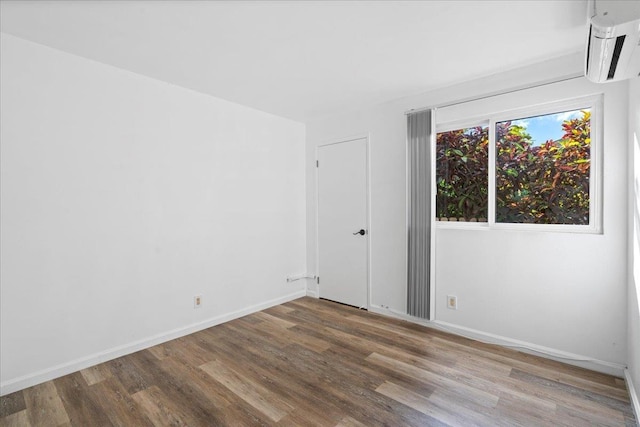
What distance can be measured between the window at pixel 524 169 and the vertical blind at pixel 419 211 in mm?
203

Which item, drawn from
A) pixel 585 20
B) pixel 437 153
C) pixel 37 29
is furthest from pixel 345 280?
pixel 37 29

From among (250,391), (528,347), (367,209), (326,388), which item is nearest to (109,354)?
(250,391)

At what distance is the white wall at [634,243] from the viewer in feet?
6.23

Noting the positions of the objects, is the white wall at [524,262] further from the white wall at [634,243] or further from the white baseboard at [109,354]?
the white baseboard at [109,354]

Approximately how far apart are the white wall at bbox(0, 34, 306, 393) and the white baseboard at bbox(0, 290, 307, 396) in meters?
0.01

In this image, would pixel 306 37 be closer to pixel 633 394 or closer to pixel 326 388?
pixel 326 388

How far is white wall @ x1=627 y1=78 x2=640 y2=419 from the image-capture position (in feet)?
6.23

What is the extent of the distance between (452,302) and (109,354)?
3181 mm

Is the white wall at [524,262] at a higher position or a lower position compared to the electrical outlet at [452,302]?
higher

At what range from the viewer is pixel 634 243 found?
201cm

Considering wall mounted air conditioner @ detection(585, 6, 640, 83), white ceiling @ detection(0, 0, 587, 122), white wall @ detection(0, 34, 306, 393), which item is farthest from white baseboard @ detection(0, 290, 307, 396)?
wall mounted air conditioner @ detection(585, 6, 640, 83)

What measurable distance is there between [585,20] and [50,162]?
389cm

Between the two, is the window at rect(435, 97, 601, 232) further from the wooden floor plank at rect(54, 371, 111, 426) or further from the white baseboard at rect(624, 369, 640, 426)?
the wooden floor plank at rect(54, 371, 111, 426)

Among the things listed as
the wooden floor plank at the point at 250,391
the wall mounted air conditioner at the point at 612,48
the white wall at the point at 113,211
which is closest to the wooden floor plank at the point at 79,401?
the white wall at the point at 113,211
